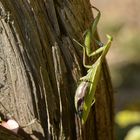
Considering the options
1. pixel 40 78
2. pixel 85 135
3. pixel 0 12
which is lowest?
pixel 85 135

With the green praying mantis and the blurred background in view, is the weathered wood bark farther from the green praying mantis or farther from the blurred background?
the blurred background

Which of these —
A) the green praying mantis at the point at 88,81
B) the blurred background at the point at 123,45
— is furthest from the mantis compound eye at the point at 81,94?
the blurred background at the point at 123,45

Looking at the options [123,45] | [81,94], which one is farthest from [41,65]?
[123,45]

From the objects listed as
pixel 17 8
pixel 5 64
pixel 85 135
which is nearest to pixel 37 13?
pixel 17 8

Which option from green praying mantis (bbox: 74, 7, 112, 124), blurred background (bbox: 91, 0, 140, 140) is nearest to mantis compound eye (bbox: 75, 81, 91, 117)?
green praying mantis (bbox: 74, 7, 112, 124)

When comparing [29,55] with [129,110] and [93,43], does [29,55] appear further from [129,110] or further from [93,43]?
[129,110]
